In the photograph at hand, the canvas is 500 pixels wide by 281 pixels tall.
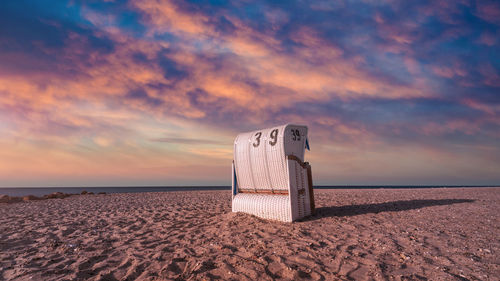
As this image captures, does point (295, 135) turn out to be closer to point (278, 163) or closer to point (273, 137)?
point (273, 137)

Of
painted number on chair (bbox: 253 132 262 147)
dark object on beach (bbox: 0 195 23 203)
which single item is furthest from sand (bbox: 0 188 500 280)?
dark object on beach (bbox: 0 195 23 203)

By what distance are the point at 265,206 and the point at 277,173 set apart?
147 centimetres

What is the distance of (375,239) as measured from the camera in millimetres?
7633

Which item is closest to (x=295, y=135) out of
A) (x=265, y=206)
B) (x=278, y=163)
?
(x=278, y=163)

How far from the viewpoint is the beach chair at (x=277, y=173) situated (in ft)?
32.6

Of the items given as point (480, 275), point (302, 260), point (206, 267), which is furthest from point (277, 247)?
point (480, 275)

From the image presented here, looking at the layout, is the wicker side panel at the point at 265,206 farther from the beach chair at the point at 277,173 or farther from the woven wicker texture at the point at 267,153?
the woven wicker texture at the point at 267,153

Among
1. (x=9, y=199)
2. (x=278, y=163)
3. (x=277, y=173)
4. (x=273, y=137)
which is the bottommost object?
(x=9, y=199)

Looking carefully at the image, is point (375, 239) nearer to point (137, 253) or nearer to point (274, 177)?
point (274, 177)

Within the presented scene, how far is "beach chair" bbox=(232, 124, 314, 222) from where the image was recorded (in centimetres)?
994

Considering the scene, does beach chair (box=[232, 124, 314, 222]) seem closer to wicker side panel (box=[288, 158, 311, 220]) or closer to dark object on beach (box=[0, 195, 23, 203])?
wicker side panel (box=[288, 158, 311, 220])

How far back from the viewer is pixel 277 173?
10.3 metres

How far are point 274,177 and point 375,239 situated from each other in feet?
13.6

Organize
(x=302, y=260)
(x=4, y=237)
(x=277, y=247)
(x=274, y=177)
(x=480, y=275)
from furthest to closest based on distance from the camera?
(x=274, y=177) → (x=4, y=237) → (x=277, y=247) → (x=302, y=260) → (x=480, y=275)
